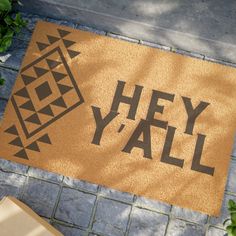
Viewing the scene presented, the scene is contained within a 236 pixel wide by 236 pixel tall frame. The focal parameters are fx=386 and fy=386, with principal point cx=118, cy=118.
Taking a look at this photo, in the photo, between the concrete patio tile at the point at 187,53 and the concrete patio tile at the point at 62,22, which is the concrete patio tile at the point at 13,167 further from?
the concrete patio tile at the point at 187,53

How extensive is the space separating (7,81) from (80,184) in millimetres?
1046

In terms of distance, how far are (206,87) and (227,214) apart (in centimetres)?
100

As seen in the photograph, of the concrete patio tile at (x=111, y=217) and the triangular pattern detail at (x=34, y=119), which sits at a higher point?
the triangular pattern detail at (x=34, y=119)

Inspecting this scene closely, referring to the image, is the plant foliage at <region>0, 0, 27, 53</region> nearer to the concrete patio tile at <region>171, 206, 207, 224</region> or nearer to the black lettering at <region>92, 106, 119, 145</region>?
the black lettering at <region>92, 106, 119, 145</region>

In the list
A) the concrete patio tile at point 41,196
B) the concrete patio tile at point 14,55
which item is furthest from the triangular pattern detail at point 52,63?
the concrete patio tile at point 41,196

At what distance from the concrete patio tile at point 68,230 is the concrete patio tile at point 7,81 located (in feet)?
3.65

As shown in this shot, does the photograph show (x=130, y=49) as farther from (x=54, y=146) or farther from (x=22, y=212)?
(x=22, y=212)

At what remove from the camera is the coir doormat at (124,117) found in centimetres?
293

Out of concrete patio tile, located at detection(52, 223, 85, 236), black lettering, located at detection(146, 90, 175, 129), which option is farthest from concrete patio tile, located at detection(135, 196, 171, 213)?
black lettering, located at detection(146, 90, 175, 129)

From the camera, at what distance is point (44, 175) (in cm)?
298

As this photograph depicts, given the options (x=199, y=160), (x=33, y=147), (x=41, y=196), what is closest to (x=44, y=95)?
(x=33, y=147)

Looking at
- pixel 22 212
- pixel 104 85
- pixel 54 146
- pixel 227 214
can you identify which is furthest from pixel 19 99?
pixel 227 214

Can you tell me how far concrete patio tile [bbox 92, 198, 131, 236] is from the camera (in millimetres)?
2859

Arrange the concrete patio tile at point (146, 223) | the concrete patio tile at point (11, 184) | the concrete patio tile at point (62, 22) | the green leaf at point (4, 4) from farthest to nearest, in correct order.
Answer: the concrete patio tile at point (62, 22)
the concrete patio tile at point (11, 184)
the concrete patio tile at point (146, 223)
the green leaf at point (4, 4)
